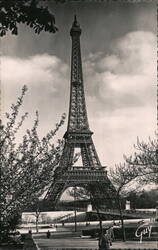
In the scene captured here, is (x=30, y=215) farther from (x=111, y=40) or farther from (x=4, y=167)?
(x=4, y=167)

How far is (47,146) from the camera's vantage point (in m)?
7.21

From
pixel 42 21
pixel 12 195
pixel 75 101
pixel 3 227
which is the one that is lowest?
pixel 3 227

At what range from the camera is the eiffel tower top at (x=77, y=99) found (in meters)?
43.1

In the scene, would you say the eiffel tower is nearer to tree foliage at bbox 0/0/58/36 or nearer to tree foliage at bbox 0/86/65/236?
tree foliage at bbox 0/86/65/236

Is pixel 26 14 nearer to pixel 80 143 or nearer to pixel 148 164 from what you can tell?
pixel 148 164

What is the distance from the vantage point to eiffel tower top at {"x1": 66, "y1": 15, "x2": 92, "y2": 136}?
43.1 meters

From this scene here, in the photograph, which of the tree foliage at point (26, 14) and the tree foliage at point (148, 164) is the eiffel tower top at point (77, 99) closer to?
the tree foliage at point (148, 164)

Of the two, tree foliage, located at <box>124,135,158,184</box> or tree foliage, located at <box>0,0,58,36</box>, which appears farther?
tree foliage, located at <box>124,135,158,184</box>

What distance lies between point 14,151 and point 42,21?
3187mm

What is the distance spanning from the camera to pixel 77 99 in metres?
44.8

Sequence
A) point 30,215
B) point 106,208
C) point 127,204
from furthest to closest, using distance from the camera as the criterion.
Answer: point 127,204
point 30,215
point 106,208

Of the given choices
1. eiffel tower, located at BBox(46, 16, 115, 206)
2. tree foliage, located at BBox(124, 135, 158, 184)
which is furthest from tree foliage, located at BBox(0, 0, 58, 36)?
eiffel tower, located at BBox(46, 16, 115, 206)

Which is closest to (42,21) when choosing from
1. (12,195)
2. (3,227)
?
(12,195)

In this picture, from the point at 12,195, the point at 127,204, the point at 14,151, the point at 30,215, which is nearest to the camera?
the point at 12,195
